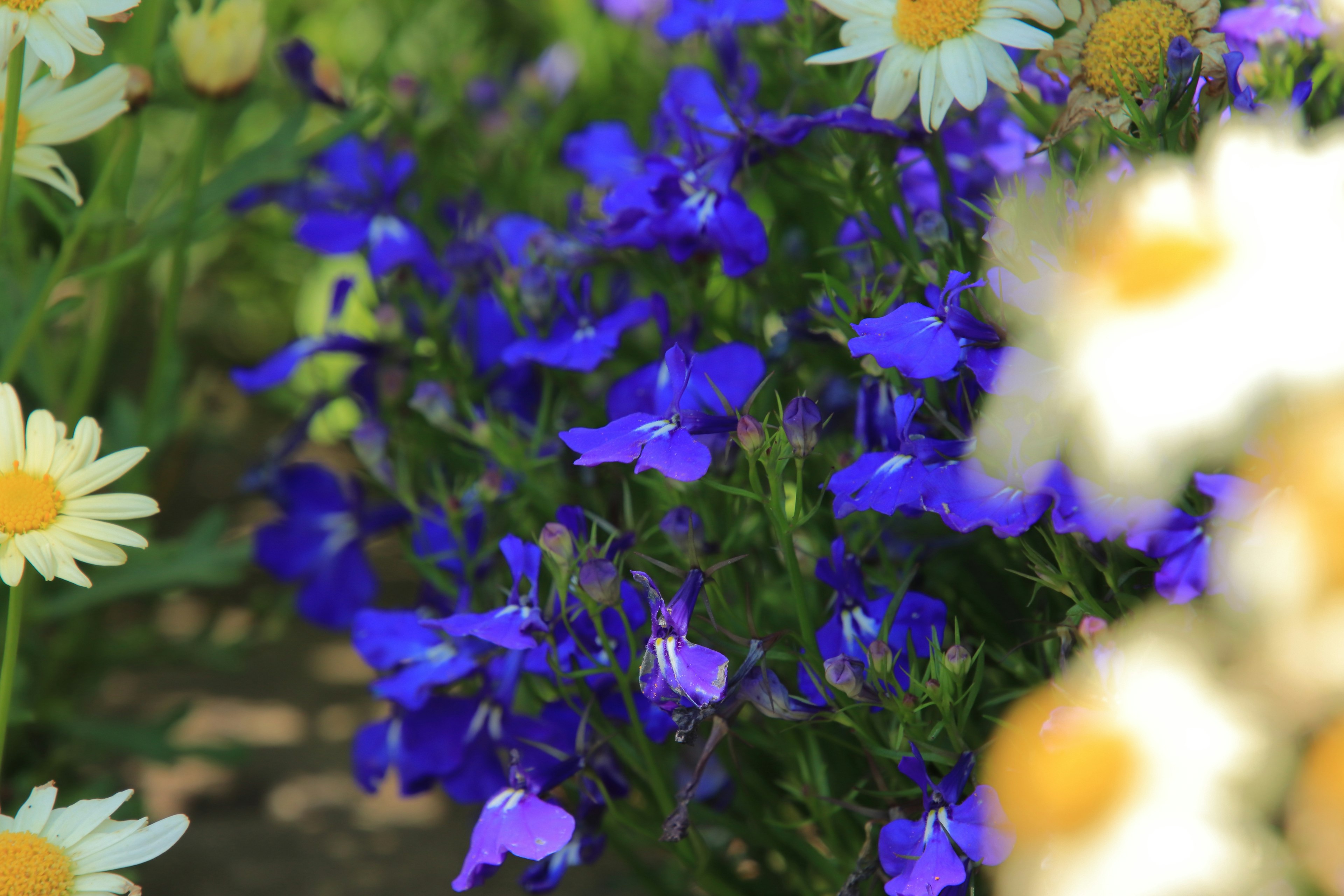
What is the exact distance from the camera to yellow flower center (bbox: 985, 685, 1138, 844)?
37 cm

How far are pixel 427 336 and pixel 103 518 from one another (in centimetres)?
35

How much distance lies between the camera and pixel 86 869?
54cm

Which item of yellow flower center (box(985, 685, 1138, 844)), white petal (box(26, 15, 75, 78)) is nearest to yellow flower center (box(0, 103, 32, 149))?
white petal (box(26, 15, 75, 78))

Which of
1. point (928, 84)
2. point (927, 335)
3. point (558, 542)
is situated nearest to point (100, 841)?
point (558, 542)

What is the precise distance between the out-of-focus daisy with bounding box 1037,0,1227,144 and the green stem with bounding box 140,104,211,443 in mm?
592

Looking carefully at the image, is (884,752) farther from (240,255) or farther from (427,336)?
(240,255)

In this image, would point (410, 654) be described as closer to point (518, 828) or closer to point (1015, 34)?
point (518, 828)

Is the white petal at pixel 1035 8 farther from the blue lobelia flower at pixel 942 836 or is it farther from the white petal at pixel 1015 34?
the blue lobelia flower at pixel 942 836

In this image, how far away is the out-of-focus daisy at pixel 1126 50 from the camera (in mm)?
585

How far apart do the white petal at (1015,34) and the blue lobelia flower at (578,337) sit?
0.29m

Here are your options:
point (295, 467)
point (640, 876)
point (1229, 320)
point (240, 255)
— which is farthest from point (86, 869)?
point (240, 255)

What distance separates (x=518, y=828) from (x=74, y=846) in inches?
9.0

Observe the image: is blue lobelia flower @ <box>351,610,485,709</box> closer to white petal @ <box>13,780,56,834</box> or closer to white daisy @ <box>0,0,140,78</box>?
white petal @ <box>13,780,56,834</box>

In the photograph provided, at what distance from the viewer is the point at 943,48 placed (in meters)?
0.61
